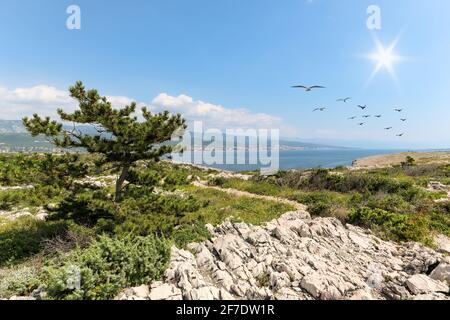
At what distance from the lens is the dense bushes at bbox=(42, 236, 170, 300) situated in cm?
481

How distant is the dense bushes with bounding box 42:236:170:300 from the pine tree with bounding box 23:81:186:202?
3411 mm

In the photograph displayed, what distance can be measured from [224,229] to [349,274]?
4080 mm

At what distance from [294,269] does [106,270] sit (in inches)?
176

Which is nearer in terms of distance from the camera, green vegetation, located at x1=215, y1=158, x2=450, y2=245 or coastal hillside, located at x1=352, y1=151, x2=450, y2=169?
green vegetation, located at x1=215, y1=158, x2=450, y2=245

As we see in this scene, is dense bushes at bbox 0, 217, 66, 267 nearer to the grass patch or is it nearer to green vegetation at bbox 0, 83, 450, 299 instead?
green vegetation at bbox 0, 83, 450, 299

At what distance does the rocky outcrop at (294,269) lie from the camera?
562 centimetres

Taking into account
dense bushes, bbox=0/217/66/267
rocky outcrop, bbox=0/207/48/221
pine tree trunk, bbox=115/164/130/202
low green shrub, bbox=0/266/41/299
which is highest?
pine tree trunk, bbox=115/164/130/202

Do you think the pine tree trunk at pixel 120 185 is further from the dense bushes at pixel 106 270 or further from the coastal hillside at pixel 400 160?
the coastal hillside at pixel 400 160

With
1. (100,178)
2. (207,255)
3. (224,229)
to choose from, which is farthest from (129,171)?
(100,178)

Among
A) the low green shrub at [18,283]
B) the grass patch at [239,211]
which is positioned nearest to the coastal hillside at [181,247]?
the low green shrub at [18,283]

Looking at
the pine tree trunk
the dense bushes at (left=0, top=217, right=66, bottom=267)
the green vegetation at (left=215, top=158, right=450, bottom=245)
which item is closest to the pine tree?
the pine tree trunk

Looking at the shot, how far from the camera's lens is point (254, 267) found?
6.62 meters

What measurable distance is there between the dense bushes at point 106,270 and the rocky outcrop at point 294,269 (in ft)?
1.04
